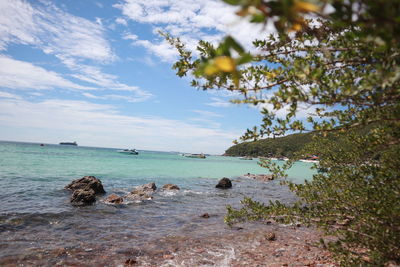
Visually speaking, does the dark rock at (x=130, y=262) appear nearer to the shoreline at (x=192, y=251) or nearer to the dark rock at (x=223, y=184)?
the shoreline at (x=192, y=251)

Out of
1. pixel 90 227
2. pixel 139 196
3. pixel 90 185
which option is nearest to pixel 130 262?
pixel 90 227

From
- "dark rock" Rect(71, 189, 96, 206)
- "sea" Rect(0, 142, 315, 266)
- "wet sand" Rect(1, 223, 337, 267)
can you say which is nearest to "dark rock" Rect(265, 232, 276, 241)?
"wet sand" Rect(1, 223, 337, 267)

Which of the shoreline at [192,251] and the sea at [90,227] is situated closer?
the shoreline at [192,251]

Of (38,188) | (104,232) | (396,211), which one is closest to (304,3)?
(396,211)

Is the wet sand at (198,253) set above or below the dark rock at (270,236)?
below

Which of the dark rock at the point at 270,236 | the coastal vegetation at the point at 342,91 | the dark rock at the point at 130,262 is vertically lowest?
the dark rock at the point at 130,262

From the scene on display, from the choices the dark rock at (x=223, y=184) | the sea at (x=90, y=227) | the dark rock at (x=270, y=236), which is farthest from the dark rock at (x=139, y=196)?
the dark rock at (x=270, y=236)

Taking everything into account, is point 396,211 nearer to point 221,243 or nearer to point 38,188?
point 221,243

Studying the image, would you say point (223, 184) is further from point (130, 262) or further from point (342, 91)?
point (342, 91)

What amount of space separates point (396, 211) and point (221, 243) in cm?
813

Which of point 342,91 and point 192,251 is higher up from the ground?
point 342,91

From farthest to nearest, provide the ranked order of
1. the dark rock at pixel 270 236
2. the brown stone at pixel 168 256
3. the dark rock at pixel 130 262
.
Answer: the dark rock at pixel 270 236 < the brown stone at pixel 168 256 < the dark rock at pixel 130 262

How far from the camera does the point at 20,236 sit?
10.9 meters

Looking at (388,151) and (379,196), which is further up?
(388,151)
